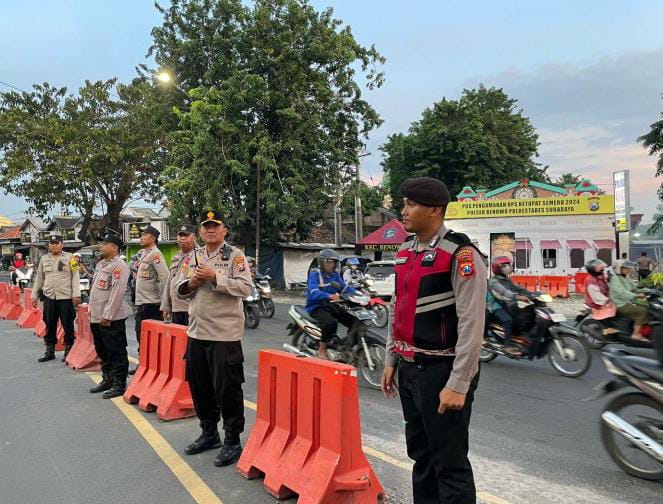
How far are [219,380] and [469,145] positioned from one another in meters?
28.7

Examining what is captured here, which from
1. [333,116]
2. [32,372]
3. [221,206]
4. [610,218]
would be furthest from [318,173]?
[32,372]

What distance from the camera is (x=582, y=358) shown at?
6.81 meters

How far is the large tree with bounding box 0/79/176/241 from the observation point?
24.9 meters

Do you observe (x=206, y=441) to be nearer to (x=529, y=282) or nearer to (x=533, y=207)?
(x=529, y=282)

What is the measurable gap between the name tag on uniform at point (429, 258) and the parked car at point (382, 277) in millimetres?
12176

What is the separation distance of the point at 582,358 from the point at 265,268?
18.7 metres

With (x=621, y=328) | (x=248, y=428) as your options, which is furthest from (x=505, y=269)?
(x=248, y=428)

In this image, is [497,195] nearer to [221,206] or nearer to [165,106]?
[221,206]

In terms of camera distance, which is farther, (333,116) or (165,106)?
(165,106)

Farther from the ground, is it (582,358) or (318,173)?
(318,173)

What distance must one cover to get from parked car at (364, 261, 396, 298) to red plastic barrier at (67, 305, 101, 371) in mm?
8361

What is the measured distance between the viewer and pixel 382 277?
1561 cm

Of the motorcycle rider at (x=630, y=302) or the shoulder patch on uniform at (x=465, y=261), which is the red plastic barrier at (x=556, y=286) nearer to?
the motorcycle rider at (x=630, y=302)

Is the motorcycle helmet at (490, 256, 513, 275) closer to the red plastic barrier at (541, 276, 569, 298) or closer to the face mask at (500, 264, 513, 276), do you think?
the face mask at (500, 264, 513, 276)
